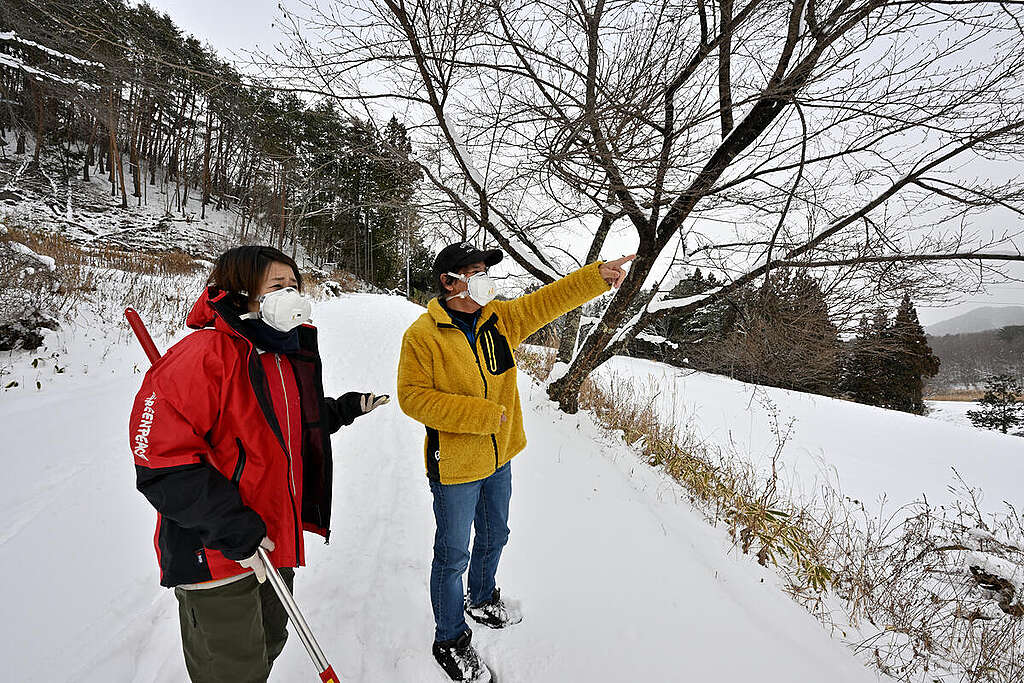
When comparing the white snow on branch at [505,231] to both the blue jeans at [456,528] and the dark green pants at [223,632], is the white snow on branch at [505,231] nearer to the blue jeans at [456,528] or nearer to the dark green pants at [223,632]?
the blue jeans at [456,528]

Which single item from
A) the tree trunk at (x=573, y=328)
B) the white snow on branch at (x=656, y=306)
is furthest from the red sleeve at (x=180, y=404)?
the tree trunk at (x=573, y=328)

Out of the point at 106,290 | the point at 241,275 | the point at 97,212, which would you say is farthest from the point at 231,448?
the point at 97,212

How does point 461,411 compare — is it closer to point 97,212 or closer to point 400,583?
point 400,583

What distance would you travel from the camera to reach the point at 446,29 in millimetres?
3092

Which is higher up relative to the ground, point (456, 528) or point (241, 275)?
point (241, 275)

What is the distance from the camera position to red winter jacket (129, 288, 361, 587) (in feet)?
3.56

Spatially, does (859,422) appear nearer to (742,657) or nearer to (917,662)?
(917,662)

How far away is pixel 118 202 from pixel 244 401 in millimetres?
33739

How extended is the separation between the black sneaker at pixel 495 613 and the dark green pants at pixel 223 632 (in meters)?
1.14

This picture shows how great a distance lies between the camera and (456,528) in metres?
1.85

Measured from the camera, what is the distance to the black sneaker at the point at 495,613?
217 cm

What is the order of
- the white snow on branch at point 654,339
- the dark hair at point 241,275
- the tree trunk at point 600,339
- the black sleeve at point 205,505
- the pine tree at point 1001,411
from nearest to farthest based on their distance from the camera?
the black sleeve at point 205,505
the dark hair at point 241,275
the tree trunk at point 600,339
the white snow on branch at point 654,339
the pine tree at point 1001,411

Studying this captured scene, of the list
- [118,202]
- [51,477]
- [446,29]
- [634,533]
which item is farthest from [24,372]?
[118,202]

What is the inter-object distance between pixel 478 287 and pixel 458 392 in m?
0.51
